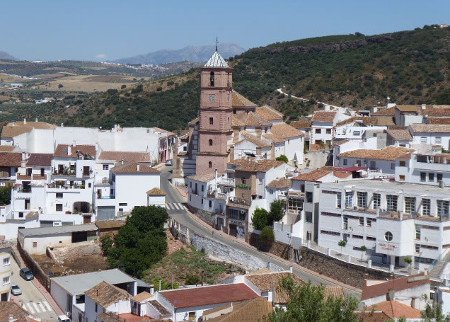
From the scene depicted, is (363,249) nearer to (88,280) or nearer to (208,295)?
(208,295)

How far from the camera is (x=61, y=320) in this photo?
35219 mm

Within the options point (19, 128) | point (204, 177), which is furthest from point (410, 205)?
point (19, 128)

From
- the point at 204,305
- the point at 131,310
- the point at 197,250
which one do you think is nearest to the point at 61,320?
the point at 131,310

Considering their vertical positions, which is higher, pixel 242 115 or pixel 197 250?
pixel 242 115

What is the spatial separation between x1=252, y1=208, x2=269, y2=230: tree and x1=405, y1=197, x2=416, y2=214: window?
8.14m

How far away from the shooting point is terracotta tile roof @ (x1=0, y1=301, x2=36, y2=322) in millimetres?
31641


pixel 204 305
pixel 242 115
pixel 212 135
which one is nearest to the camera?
pixel 204 305

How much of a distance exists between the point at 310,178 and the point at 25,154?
2047cm

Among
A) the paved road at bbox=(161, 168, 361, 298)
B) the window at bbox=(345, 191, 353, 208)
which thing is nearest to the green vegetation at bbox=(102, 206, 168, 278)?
the paved road at bbox=(161, 168, 361, 298)

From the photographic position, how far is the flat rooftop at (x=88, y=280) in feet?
121

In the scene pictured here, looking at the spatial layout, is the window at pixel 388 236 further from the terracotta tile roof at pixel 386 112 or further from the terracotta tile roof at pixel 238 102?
the terracotta tile roof at pixel 386 112

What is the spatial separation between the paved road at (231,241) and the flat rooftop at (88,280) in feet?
22.4

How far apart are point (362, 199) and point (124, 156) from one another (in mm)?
20333

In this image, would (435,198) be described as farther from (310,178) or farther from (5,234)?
(5,234)
